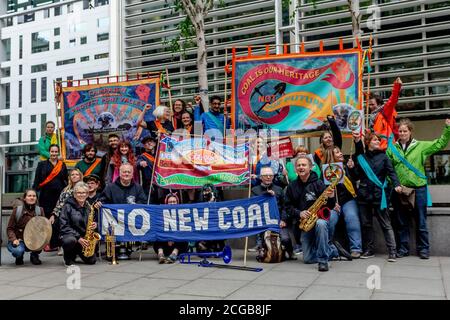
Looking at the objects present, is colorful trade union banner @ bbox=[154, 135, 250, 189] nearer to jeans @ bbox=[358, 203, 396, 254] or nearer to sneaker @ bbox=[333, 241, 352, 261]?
sneaker @ bbox=[333, 241, 352, 261]

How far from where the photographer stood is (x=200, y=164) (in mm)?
8242

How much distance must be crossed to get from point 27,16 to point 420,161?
30.1 m

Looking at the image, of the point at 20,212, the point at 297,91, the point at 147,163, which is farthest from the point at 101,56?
the point at 20,212

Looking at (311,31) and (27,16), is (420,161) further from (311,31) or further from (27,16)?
(27,16)

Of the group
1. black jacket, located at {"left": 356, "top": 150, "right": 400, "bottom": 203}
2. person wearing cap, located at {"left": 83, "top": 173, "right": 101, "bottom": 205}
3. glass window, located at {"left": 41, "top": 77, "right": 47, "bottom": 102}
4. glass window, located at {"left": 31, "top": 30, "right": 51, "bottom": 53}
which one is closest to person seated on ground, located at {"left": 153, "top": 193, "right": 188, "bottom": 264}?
person wearing cap, located at {"left": 83, "top": 173, "right": 101, "bottom": 205}

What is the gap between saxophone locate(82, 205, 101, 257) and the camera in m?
7.54

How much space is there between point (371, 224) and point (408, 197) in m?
0.75

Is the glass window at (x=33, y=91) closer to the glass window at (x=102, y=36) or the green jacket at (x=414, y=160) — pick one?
the glass window at (x=102, y=36)

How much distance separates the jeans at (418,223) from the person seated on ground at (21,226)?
20.0ft

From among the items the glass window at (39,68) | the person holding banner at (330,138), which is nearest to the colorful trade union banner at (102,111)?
the person holding banner at (330,138)

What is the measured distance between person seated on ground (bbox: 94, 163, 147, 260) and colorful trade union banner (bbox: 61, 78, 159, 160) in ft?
7.46

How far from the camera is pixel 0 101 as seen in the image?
3194 centimetres

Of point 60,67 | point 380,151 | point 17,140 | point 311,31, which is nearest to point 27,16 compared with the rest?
point 60,67
